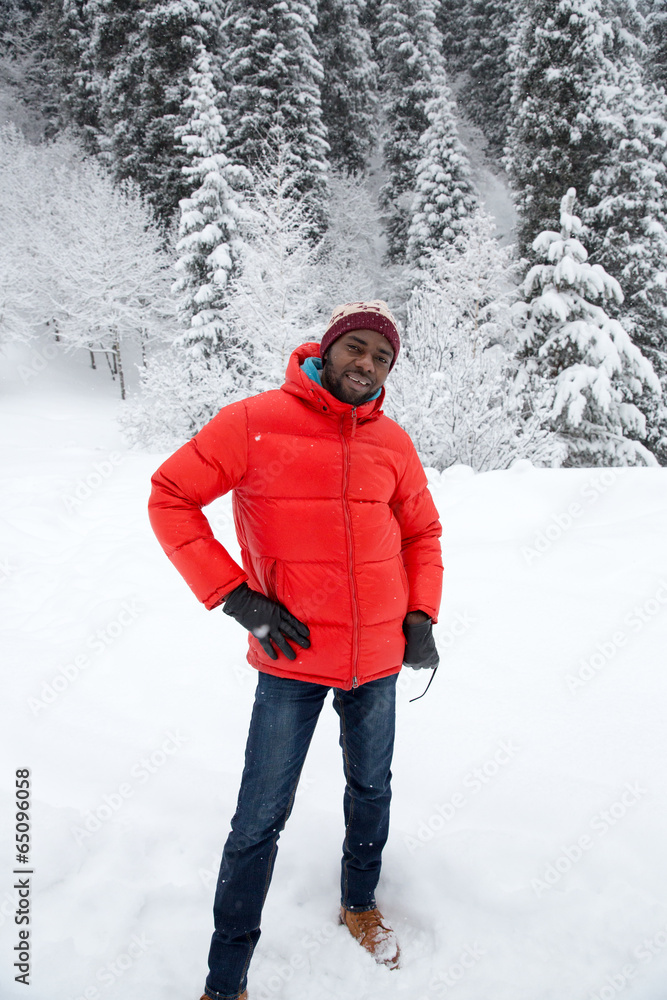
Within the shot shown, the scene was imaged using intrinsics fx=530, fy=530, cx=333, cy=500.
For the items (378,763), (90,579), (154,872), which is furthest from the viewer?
(90,579)

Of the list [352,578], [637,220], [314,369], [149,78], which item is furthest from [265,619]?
[149,78]

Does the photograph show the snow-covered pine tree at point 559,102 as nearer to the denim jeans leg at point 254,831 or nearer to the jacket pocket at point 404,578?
the jacket pocket at point 404,578

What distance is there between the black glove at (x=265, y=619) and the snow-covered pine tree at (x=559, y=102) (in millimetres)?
14382

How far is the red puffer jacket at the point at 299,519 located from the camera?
1.51 meters

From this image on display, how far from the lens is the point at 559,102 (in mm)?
13164

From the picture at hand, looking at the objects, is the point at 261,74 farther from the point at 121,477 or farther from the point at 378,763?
the point at 378,763

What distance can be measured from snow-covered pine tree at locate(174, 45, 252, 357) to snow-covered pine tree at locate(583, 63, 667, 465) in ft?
31.1

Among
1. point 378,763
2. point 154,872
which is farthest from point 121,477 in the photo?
point 378,763

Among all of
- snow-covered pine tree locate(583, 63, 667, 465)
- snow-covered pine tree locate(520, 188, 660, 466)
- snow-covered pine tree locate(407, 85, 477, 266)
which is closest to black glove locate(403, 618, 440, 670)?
snow-covered pine tree locate(520, 188, 660, 466)

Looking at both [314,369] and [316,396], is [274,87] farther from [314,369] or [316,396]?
[316,396]

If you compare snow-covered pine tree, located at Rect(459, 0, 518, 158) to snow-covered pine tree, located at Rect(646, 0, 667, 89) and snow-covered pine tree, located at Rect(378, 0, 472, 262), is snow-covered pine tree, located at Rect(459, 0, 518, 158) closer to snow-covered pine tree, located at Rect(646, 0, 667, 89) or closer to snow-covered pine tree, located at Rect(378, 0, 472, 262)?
snow-covered pine tree, located at Rect(378, 0, 472, 262)

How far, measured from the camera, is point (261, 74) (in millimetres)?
17641

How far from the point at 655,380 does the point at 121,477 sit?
11.3 metres

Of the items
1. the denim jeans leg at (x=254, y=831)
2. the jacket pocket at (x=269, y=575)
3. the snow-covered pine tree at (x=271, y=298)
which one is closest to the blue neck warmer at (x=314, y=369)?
the jacket pocket at (x=269, y=575)
